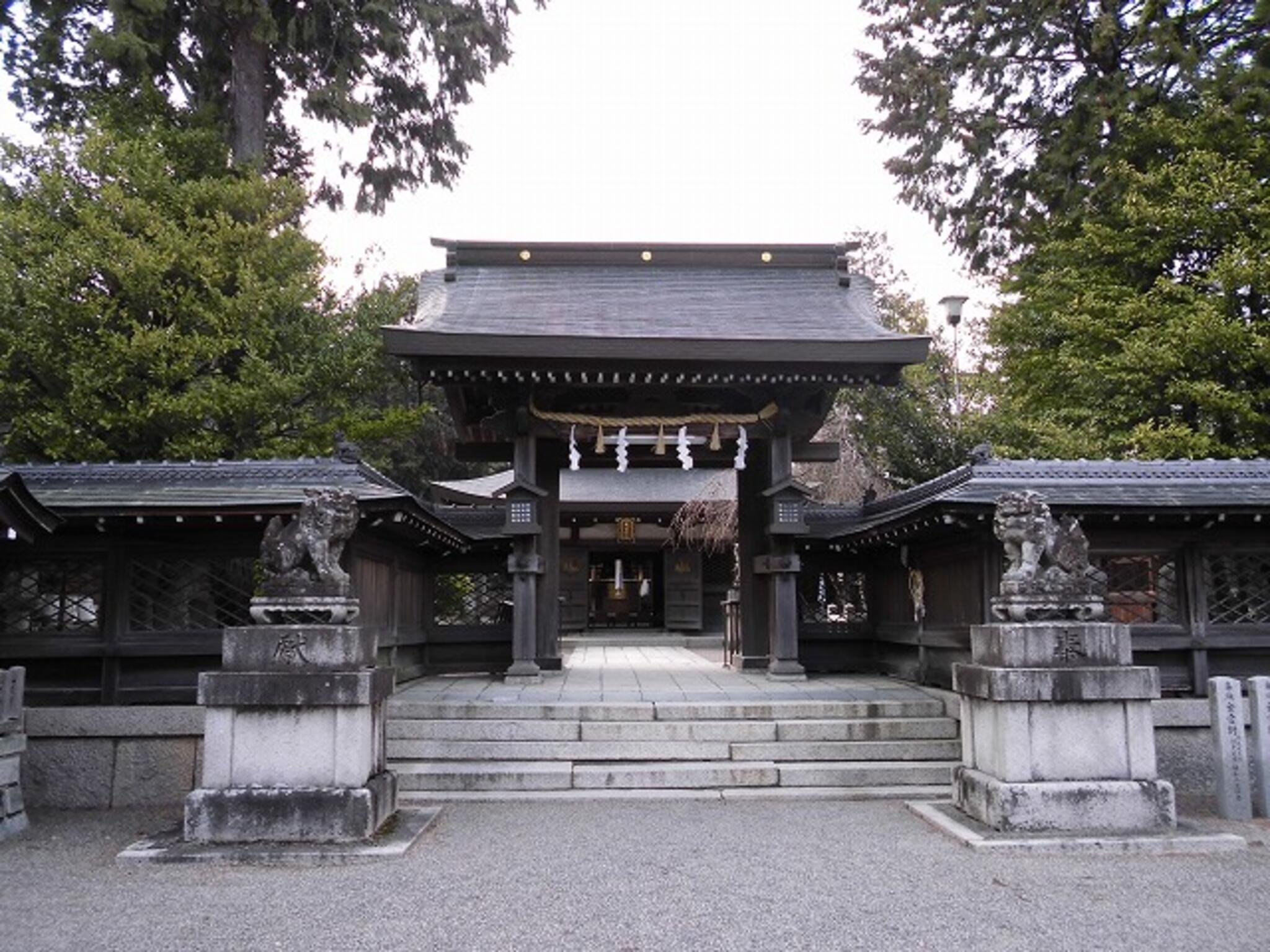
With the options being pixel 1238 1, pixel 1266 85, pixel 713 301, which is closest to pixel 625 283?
pixel 713 301

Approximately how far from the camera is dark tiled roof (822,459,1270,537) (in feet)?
29.9

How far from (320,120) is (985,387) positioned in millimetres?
15385

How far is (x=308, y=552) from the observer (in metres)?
7.28

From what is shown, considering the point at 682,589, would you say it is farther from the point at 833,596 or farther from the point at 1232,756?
the point at 1232,756

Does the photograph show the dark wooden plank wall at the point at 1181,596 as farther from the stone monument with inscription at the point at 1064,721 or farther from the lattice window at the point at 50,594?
the lattice window at the point at 50,594

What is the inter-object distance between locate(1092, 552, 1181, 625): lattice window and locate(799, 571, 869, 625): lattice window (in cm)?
397

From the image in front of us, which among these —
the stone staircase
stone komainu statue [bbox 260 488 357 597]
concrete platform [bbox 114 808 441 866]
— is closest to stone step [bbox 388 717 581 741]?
the stone staircase

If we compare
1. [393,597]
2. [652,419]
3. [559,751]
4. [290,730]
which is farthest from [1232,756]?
[393,597]

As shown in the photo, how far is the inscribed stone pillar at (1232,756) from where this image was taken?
7863mm

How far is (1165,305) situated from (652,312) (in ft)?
29.2

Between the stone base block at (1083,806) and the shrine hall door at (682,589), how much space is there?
18430mm

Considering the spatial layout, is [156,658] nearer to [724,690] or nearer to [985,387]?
[724,690]

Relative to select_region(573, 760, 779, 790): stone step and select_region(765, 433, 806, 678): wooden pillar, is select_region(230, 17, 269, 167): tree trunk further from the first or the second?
select_region(573, 760, 779, 790): stone step

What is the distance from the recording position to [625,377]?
39.8 ft
